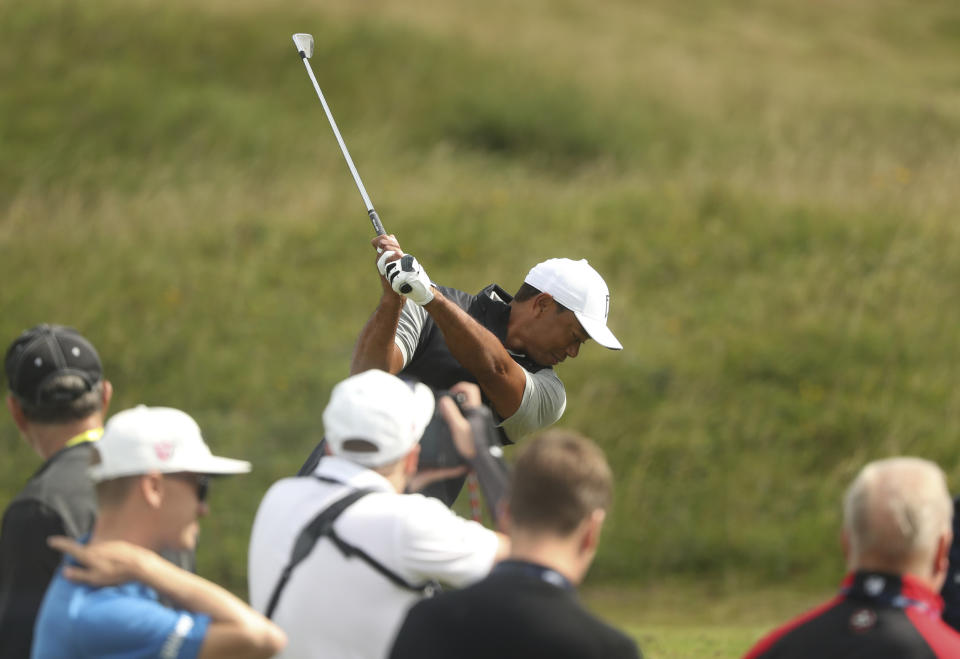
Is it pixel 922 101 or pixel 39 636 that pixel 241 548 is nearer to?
pixel 39 636

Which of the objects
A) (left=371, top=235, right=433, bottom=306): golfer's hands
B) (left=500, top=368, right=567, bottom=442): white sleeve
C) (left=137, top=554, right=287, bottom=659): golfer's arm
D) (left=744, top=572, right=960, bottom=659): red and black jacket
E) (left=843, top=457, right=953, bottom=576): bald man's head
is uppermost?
(left=371, top=235, right=433, bottom=306): golfer's hands

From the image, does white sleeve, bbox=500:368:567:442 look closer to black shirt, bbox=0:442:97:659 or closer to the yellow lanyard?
the yellow lanyard

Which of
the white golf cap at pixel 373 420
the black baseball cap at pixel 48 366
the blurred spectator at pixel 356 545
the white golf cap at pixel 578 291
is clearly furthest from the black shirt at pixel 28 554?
the white golf cap at pixel 578 291

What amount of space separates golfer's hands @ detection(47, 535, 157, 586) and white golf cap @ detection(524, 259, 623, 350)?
109 inches

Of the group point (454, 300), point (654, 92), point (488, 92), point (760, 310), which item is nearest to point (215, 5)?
point (488, 92)

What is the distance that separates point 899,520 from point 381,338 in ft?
8.22

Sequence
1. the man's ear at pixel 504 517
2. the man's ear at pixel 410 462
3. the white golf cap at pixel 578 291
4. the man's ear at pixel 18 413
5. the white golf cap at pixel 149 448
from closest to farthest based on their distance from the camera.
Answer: the man's ear at pixel 504 517
the white golf cap at pixel 149 448
the man's ear at pixel 410 462
the man's ear at pixel 18 413
the white golf cap at pixel 578 291

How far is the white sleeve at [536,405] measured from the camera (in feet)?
18.4

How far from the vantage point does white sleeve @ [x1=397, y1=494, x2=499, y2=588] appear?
353cm

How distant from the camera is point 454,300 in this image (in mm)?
5824

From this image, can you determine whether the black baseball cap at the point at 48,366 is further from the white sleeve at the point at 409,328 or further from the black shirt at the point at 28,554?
the white sleeve at the point at 409,328

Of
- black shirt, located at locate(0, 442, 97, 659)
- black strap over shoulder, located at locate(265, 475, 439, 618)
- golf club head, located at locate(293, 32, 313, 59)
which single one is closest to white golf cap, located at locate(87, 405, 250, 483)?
black strap over shoulder, located at locate(265, 475, 439, 618)

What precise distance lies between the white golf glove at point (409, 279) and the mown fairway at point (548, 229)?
3150 millimetres

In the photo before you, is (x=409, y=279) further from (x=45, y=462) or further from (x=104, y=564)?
(x=104, y=564)
